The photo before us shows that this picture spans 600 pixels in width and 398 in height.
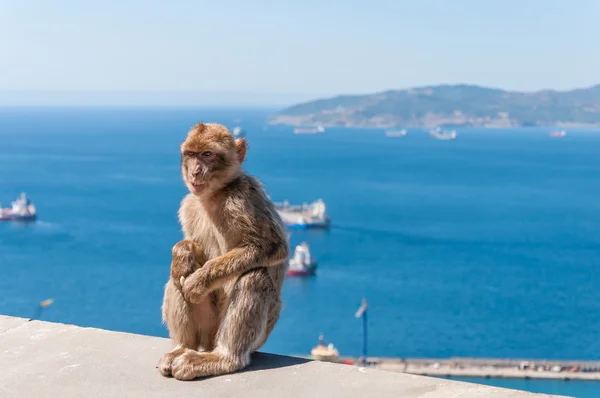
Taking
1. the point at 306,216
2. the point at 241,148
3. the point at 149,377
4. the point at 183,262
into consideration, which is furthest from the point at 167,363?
the point at 306,216

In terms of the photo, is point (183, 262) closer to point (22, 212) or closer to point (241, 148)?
point (241, 148)

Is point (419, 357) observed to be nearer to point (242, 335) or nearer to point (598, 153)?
point (242, 335)

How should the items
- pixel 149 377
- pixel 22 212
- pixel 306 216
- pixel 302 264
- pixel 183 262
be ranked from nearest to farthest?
pixel 149 377, pixel 183 262, pixel 302 264, pixel 22 212, pixel 306 216

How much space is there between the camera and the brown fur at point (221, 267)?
311cm

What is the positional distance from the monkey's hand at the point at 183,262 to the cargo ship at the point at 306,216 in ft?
170

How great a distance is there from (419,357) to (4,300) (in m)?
A: 24.2

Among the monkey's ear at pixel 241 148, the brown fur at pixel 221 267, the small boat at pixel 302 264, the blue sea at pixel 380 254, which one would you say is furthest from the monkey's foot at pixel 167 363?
the small boat at pixel 302 264

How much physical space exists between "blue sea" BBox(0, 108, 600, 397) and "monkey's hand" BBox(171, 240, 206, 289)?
29.3 metres

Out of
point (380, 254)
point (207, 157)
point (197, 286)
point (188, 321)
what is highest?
point (207, 157)

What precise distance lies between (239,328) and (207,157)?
2.62 ft

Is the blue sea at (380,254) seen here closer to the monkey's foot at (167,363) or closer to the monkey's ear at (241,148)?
the monkey's ear at (241,148)

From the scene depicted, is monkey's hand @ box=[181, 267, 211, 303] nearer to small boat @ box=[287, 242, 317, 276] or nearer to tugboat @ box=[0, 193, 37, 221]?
small boat @ box=[287, 242, 317, 276]

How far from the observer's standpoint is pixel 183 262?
3.21 metres

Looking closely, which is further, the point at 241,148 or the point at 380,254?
the point at 380,254
